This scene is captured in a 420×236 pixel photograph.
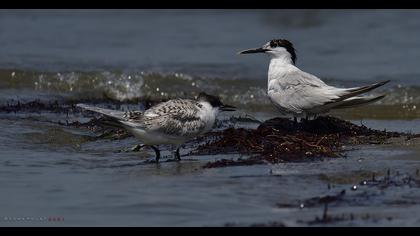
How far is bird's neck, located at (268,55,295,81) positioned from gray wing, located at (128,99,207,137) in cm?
168

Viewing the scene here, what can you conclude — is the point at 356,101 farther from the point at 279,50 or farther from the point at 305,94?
the point at 279,50

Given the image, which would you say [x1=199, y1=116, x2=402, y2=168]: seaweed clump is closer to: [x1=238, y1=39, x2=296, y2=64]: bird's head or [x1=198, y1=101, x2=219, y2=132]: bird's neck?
[x1=198, y1=101, x2=219, y2=132]: bird's neck

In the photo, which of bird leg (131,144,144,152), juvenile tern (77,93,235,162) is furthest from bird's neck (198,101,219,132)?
bird leg (131,144,144,152)

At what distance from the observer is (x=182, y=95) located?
14.2 metres

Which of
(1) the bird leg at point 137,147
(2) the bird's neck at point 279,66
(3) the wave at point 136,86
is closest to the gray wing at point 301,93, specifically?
(2) the bird's neck at point 279,66

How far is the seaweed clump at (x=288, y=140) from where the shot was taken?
317 inches

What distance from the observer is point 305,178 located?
716 cm

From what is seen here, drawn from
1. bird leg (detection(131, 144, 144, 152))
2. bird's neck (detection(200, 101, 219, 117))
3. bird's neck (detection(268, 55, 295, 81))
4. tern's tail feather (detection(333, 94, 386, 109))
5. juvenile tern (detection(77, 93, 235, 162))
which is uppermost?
bird's neck (detection(268, 55, 295, 81))

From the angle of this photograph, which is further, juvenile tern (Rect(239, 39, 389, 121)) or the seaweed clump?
juvenile tern (Rect(239, 39, 389, 121))

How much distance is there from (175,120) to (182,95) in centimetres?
600

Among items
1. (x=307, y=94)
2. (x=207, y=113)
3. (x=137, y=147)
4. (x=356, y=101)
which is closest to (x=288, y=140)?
(x=207, y=113)

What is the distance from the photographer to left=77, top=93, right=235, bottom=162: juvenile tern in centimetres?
812

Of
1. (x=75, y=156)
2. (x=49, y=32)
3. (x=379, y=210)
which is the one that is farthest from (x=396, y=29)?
(x=379, y=210)

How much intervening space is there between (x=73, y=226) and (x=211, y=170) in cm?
190
